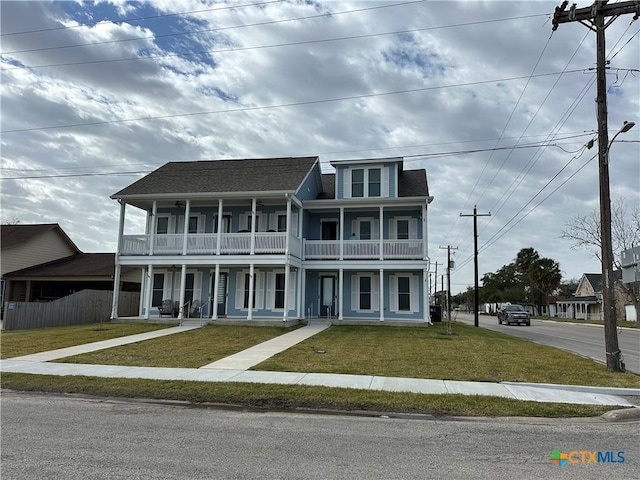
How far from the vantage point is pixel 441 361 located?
1198 cm

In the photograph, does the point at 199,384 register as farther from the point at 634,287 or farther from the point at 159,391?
the point at 634,287

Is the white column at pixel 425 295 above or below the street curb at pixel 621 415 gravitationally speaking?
above

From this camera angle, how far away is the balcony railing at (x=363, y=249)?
22.0 meters

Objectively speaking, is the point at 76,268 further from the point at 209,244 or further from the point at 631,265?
the point at 631,265

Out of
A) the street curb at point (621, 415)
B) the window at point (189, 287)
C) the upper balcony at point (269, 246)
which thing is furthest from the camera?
the window at point (189, 287)

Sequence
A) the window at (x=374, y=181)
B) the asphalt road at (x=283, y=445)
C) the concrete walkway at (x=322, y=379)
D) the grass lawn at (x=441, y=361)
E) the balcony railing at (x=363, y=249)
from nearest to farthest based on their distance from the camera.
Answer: the asphalt road at (x=283, y=445), the concrete walkway at (x=322, y=379), the grass lawn at (x=441, y=361), the balcony railing at (x=363, y=249), the window at (x=374, y=181)

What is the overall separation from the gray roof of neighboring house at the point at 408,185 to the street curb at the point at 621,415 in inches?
624

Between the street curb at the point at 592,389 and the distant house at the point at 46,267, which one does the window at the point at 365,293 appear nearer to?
the street curb at the point at 592,389

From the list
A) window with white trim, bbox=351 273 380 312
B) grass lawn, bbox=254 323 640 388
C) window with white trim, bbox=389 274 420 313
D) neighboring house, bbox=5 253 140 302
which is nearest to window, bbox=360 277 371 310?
window with white trim, bbox=351 273 380 312

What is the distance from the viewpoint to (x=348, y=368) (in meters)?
10.9

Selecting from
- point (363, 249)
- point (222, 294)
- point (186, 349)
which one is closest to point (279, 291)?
point (222, 294)

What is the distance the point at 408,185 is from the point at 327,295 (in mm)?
7218

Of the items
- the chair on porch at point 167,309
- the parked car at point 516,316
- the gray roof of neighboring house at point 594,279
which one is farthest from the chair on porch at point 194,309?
the gray roof of neighboring house at point 594,279

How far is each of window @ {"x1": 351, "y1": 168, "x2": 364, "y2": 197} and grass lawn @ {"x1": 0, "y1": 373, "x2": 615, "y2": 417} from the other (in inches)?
633
